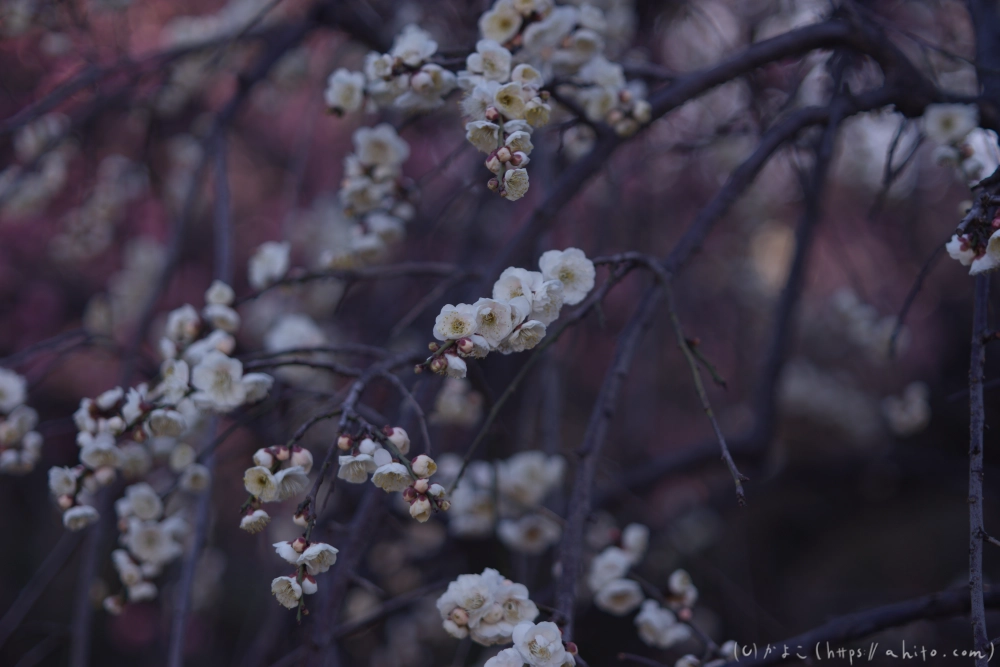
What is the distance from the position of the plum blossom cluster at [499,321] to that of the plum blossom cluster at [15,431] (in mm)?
1028

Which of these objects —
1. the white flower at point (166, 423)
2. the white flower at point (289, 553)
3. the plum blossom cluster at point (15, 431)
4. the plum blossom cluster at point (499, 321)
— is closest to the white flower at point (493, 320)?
the plum blossom cluster at point (499, 321)

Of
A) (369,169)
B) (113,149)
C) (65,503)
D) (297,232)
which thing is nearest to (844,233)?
(297,232)

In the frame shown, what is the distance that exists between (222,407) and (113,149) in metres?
3.26

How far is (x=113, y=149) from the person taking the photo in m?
3.94

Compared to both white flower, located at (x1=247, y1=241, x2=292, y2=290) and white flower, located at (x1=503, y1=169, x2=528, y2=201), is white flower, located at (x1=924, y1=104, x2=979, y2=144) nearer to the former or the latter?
white flower, located at (x1=503, y1=169, x2=528, y2=201)

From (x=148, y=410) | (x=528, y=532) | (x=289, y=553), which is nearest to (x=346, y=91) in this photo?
(x=148, y=410)

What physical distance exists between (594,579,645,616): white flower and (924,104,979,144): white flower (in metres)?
1.11

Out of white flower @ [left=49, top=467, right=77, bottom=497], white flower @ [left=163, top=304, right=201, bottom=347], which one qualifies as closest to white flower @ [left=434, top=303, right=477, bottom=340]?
white flower @ [left=163, top=304, right=201, bottom=347]

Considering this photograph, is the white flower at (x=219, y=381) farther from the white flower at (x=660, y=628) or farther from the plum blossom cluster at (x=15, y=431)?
the white flower at (x=660, y=628)

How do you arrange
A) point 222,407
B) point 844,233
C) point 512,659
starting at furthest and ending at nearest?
1. point 844,233
2. point 222,407
3. point 512,659

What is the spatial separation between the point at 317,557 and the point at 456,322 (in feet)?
1.26

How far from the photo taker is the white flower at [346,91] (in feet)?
4.98

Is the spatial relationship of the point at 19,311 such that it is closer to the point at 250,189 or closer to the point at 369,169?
the point at 250,189

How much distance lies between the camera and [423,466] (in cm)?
102
